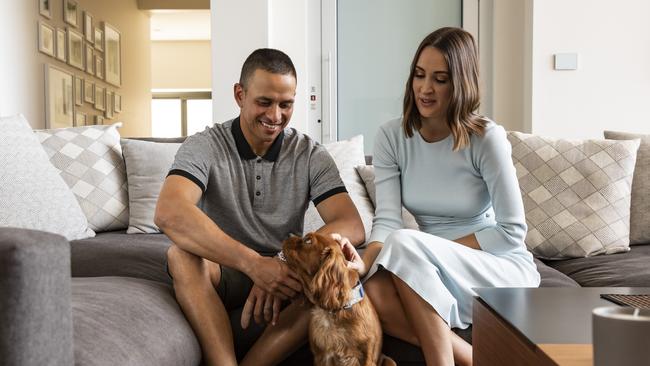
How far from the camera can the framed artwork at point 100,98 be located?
22.4 ft

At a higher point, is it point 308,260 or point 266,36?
point 266,36

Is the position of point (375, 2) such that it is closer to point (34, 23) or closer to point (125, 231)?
point (34, 23)

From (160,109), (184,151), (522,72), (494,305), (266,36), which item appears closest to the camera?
(494,305)

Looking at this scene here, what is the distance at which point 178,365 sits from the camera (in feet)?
5.33

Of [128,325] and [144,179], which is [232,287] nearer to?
[128,325]

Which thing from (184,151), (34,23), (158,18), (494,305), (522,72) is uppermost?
(158,18)

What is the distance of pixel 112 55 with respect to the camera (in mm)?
7418

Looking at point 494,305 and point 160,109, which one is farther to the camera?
point 160,109

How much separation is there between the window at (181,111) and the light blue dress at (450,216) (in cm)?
1076

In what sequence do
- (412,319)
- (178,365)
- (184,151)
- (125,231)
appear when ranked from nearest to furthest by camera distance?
(178,365), (412,319), (184,151), (125,231)

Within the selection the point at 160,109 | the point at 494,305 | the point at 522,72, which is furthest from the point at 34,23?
the point at 160,109

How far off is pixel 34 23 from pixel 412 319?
4119 millimetres

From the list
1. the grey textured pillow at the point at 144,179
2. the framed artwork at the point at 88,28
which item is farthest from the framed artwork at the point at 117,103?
the grey textured pillow at the point at 144,179

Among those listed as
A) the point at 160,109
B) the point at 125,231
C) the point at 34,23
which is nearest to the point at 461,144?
the point at 125,231
